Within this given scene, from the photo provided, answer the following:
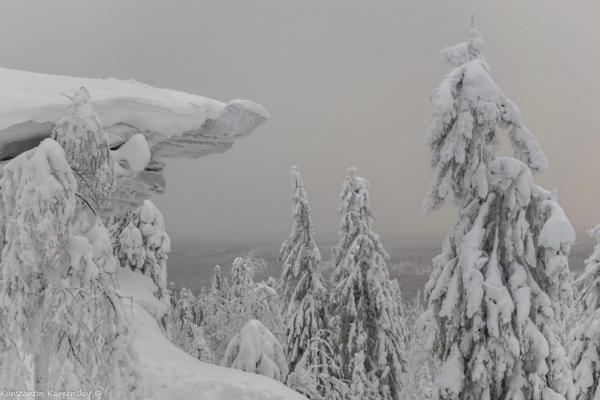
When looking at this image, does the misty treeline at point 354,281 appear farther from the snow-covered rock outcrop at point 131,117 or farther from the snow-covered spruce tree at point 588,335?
the snow-covered rock outcrop at point 131,117

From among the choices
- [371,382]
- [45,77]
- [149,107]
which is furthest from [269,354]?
[371,382]

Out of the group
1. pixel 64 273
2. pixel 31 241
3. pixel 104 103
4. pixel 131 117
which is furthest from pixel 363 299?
pixel 31 241

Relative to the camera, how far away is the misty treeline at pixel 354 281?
423 cm

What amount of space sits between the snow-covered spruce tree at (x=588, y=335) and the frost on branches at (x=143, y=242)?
43.6 ft

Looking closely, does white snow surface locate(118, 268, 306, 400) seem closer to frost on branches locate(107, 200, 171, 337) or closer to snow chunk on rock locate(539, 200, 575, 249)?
snow chunk on rock locate(539, 200, 575, 249)

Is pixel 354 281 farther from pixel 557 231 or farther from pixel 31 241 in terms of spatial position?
pixel 31 241

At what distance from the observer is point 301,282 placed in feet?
62.8

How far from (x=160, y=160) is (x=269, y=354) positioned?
4.89 m

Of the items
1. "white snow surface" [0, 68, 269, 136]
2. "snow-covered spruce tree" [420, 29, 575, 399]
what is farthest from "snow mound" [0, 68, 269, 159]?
"snow-covered spruce tree" [420, 29, 575, 399]

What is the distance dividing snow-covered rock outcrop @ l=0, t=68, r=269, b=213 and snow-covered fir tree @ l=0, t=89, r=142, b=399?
0.74 metres

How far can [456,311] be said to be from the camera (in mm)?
9062

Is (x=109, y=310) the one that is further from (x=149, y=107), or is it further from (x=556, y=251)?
(x=556, y=251)

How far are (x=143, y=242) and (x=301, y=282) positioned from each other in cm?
702

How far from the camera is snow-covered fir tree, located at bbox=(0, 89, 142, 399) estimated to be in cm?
406
